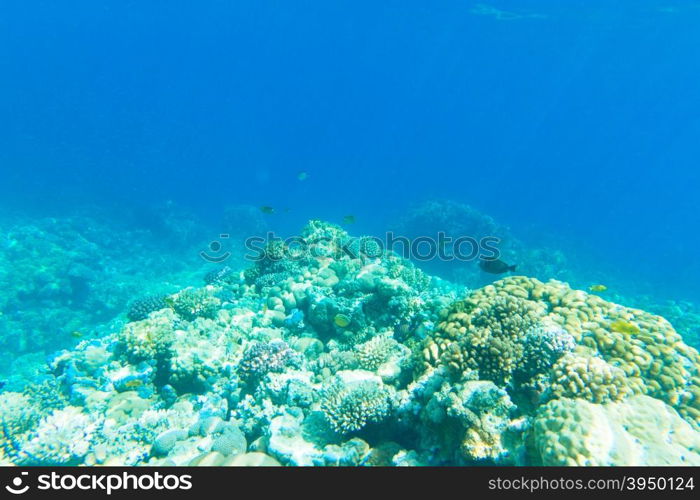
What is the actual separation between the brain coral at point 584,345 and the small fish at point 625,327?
1 cm

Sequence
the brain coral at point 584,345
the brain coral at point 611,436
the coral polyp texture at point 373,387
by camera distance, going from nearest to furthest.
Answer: the brain coral at point 611,436, the coral polyp texture at point 373,387, the brain coral at point 584,345

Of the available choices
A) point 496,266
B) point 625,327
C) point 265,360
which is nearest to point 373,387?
point 265,360

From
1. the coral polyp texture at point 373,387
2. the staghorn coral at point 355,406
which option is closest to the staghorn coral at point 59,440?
the coral polyp texture at point 373,387

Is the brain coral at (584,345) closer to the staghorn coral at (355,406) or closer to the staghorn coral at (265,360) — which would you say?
the staghorn coral at (355,406)

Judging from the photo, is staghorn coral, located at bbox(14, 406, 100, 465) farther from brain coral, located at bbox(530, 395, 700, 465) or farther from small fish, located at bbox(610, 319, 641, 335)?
small fish, located at bbox(610, 319, 641, 335)

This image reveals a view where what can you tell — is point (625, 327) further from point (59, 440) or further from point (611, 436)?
point (59, 440)

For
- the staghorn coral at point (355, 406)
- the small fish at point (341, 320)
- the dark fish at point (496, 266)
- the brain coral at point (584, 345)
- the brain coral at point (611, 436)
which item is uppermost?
the dark fish at point (496, 266)

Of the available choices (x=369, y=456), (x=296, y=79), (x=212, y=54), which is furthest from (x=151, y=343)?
(x=212, y=54)

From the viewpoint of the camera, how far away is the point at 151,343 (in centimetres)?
723

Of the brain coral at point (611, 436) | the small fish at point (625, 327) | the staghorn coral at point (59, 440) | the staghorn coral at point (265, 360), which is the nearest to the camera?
the brain coral at point (611, 436)

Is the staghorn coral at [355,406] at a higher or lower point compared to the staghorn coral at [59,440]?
higher

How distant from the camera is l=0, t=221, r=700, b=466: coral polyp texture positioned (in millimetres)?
3943

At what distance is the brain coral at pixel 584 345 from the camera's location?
15.0ft

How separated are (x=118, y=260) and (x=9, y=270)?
6534mm
